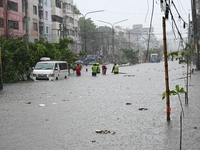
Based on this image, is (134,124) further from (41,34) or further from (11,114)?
(41,34)

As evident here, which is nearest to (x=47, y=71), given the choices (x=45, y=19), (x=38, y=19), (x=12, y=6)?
(x=12, y=6)

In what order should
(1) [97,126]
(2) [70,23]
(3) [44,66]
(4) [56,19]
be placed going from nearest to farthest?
(1) [97,126] → (3) [44,66] → (4) [56,19] → (2) [70,23]

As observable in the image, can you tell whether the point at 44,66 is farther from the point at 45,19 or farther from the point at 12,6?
the point at 45,19

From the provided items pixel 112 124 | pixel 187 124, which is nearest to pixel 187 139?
pixel 187 124

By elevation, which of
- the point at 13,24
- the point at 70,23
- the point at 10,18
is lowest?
the point at 13,24

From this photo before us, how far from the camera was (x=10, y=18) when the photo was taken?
4562cm

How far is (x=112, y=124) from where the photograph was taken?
779 cm

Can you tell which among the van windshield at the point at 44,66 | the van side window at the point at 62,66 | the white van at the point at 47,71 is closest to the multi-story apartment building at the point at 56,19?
the van side window at the point at 62,66

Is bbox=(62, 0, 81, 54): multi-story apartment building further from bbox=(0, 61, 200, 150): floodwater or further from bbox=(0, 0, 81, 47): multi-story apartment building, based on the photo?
bbox=(0, 61, 200, 150): floodwater

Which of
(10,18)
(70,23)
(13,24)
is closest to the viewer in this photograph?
(10,18)

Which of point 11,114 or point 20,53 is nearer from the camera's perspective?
point 11,114

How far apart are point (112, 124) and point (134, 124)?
498mm

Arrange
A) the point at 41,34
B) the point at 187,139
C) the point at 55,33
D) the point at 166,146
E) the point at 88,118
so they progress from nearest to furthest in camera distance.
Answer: the point at 166,146 < the point at 187,139 < the point at 88,118 < the point at 41,34 < the point at 55,33

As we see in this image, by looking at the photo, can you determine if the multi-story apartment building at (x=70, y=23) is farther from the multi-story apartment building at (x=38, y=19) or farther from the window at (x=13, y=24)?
the window at (x=13, y=24)
